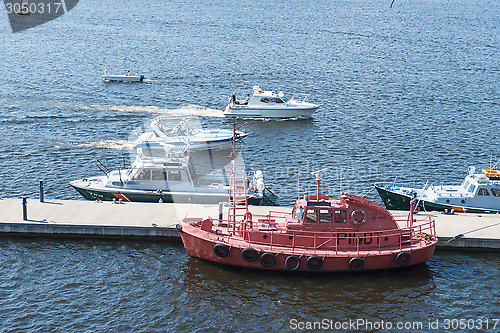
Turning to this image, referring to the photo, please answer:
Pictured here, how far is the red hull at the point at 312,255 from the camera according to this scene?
1208 inches

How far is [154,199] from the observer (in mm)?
38469

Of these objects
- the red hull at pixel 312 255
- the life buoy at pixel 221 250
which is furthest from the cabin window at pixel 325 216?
the life buoy at pixel 221 250

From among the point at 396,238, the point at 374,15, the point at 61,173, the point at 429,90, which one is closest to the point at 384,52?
the point at 429,90

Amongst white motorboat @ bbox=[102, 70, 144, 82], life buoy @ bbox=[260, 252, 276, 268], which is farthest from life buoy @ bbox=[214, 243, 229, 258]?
white motorboat @ bbox=[102, 70, 144, 82]

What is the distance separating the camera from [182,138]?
51.1 metres

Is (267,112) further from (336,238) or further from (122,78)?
(336,238)

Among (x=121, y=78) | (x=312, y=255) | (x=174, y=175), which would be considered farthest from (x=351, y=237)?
(x=121, y=78)

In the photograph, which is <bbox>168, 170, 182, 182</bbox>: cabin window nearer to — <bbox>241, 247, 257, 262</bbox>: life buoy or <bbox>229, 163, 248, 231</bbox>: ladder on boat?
<bbox>229, 163, 248, 231</bbox>: ladder on boat

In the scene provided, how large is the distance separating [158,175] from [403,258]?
1558cm

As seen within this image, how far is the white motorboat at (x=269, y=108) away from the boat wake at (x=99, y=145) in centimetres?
1221

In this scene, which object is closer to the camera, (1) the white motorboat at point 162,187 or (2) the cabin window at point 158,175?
(1) the white motorboat at point 162,187

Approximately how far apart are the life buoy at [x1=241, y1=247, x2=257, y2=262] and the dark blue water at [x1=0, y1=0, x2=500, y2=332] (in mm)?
1064

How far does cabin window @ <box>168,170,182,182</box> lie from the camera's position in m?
38.6

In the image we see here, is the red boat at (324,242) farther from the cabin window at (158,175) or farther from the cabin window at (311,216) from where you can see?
the cabin window at (158,175)
